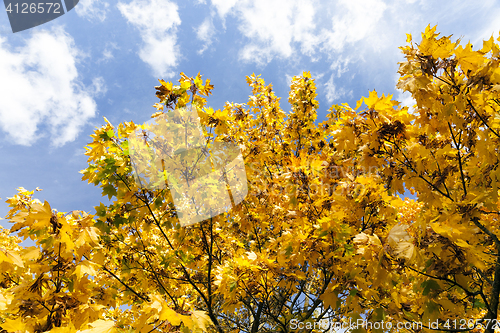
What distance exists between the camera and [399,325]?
2.81m

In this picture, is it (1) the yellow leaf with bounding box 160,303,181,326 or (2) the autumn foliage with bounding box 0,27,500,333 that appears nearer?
(1) the yellow leaf with bounding box 160,303,181,326

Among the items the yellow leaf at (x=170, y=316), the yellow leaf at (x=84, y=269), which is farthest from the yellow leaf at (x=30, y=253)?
the yellow leaf at (x=170, y=316)

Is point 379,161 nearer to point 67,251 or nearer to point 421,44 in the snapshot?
point 421,44

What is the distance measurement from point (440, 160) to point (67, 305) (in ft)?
15.3

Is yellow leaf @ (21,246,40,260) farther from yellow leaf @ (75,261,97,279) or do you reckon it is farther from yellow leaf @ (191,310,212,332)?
yellow leaf @ (191,310,212,332)

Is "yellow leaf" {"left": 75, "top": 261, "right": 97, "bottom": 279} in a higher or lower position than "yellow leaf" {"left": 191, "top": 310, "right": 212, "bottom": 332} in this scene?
higher

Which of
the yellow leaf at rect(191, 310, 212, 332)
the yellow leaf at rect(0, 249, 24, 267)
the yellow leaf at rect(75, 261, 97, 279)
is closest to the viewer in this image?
the yellow leaf at rect(0, 249, 24, 267)

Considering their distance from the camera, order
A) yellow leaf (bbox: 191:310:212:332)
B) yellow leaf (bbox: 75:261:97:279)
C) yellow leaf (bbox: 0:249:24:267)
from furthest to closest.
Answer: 1. yellow leaf (bbox: 75:261:97:279)
2. yellow leaf (bbox: 191:310:212:332)
3. yellow leaf (bbox: 0:249:24:267)

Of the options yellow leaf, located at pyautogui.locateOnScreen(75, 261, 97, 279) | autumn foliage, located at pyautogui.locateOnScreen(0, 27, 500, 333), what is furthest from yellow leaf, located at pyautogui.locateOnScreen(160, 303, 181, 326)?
yellow leaf, located at pyautogui.locateOnScreen(75, 261, 97, 279)

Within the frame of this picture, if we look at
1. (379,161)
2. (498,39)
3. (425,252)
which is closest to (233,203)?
(379,161)

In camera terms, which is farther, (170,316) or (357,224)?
(357,224)

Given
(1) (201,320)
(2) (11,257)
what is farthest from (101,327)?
(2) (11,257)

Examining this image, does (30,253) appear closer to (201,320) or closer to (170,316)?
(170,316)

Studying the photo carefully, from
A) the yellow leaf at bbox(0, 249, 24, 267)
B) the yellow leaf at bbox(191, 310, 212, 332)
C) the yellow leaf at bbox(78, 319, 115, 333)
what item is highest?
the yellow leaf at bbox(0, 249, 24, 267)
